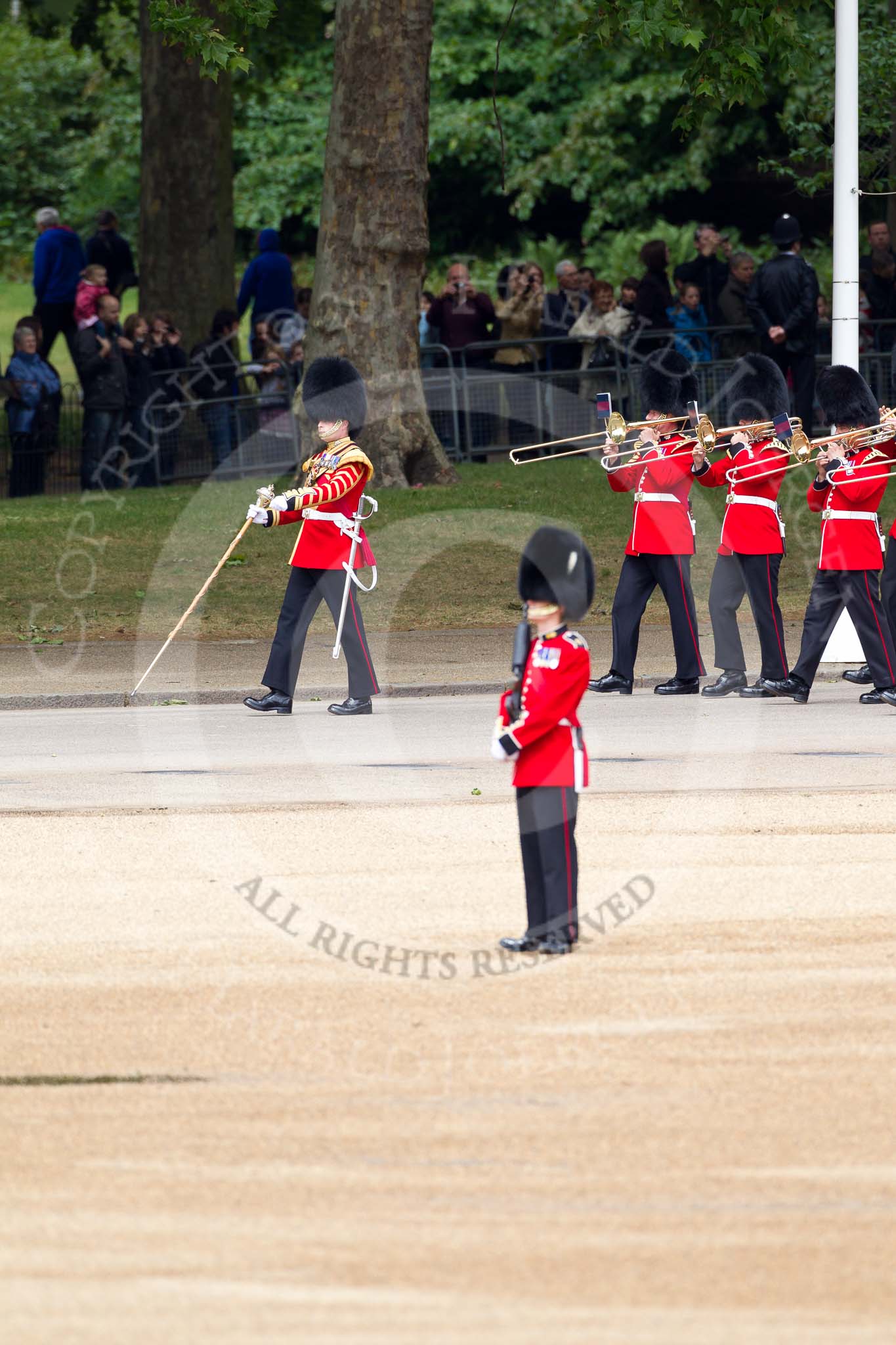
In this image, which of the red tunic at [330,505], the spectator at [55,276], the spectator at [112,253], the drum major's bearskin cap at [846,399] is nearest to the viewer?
the red tunic at [330,505]

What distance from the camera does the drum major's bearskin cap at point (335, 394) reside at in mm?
12289

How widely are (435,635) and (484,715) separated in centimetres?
303

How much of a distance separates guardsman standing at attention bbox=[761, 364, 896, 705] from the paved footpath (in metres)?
1.39

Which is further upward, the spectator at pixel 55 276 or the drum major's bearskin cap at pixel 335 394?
the spectator at pixel 55 276

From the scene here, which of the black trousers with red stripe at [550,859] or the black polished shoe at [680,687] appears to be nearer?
the black trousers with red stripe at [550,859]

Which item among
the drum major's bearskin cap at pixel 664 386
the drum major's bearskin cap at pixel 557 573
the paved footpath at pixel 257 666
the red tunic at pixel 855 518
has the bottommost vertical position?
the paved footpath at pixel 257 666

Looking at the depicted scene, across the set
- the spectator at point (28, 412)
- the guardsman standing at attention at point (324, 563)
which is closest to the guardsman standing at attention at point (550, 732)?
the guardsman standing at attention at point (324, 563)

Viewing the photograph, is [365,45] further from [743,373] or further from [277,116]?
[277,116]

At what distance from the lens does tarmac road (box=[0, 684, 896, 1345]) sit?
443 centimetres

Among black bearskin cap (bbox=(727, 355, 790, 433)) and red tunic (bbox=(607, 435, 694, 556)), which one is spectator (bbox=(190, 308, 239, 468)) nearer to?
black bearskin cap (bbox=(727, 355, 790, 433))

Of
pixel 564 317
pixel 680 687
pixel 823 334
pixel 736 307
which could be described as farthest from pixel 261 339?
pixel 680 687

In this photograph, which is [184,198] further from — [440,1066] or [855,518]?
[440,1066]

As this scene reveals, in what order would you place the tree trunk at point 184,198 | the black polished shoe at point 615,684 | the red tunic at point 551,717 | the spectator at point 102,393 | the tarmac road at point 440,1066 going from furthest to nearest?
the tree trunk at point 184,198, the spectator at point 102,393, the black polished shoe at point 615,684, the red tunic at point 551,717, the tarmac road at point 440,1066

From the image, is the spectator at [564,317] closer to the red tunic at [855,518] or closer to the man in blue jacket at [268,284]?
the man in blue jacket at [268,284]
